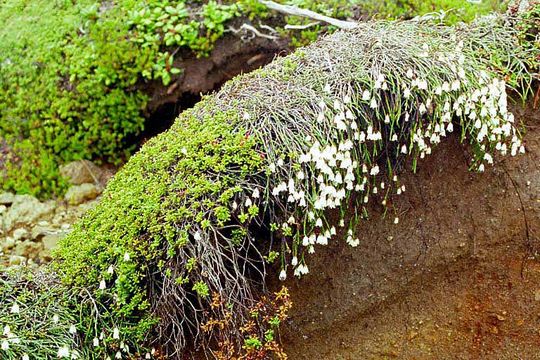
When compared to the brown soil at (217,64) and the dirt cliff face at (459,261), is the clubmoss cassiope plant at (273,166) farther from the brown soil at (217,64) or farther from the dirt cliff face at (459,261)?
the brown soil at (217,64)

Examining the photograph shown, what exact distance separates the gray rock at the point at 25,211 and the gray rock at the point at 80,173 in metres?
0.22

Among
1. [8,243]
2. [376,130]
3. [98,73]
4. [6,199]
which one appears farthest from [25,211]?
[376,130]

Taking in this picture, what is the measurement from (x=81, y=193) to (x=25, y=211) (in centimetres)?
37

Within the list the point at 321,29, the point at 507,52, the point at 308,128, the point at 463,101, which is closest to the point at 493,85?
the point at 463,101

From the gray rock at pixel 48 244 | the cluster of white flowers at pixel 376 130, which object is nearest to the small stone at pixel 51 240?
the gray rock at pixel 48 244

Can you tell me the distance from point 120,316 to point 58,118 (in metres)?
2.03

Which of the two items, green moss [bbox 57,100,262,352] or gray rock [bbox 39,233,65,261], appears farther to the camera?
→ gray rock [bbox 39,233,65,261]

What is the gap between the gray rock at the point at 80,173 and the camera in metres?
4.13

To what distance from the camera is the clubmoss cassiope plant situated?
99.7 inches

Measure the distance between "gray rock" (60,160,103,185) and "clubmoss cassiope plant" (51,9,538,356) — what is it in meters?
1.20

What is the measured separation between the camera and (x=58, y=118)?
4117 millimetres

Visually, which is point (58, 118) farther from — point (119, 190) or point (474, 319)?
point (474, 319)

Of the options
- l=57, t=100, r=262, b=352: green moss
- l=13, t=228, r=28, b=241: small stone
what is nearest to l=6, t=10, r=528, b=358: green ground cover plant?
l=57, t=100, r=262, b=352: green moss

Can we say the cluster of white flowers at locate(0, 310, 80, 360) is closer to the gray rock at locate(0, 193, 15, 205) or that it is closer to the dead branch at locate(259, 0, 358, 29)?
the gray rock at locate(0, 193, 15, 205)
